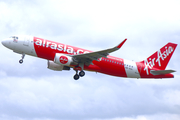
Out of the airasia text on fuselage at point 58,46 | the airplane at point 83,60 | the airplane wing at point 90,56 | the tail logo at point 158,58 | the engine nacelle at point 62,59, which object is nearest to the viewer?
the airplane wing at point 90,56

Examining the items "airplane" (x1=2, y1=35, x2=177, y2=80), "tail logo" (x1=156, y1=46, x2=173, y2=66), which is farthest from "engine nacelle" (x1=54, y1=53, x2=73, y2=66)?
"tail logo" (x1=156, y1=46, x2=173, y2=66)

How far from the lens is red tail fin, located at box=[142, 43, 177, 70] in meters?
55.0

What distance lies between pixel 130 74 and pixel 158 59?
18.7 feet

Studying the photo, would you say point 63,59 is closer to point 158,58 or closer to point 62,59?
point 62,59

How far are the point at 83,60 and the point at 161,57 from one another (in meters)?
13.5

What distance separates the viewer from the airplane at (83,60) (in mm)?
48562

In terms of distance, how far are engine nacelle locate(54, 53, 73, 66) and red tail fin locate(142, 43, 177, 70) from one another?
12.8 m

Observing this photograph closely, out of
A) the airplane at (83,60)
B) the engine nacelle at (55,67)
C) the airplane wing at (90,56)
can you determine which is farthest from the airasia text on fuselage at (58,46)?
the engine nacelle at (55,67)

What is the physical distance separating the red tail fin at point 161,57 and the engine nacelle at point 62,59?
41.9 feet

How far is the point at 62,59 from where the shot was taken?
1890 inches

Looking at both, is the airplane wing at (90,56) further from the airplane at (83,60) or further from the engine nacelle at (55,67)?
the engine nacelle at (55,67)

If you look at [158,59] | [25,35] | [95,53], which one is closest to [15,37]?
[25,35]

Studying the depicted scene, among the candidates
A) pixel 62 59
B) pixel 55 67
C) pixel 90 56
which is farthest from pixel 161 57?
pixel 62 59

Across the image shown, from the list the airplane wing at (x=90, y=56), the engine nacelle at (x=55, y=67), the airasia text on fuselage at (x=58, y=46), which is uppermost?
the airasia text on fuselage at (x=58, y=46)
